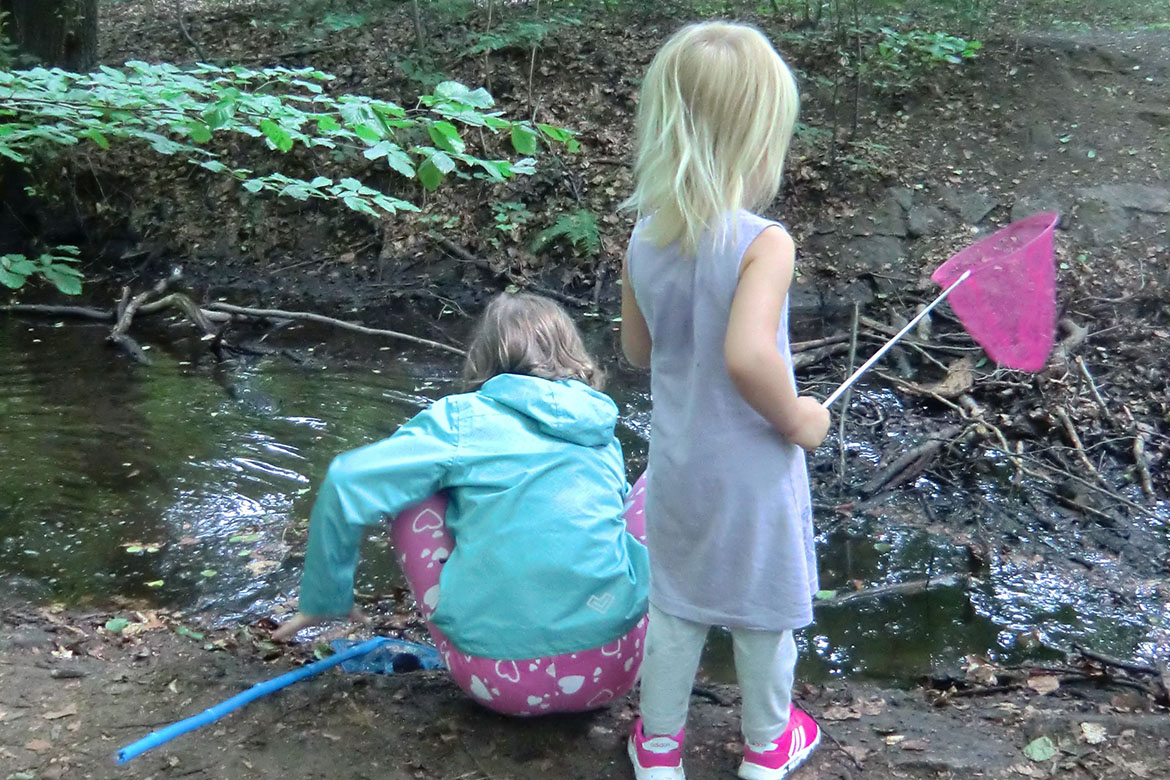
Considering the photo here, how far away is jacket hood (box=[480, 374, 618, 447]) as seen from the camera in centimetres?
242

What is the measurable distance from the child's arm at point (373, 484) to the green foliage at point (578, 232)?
5674 millimetres

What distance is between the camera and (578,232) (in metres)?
7.94

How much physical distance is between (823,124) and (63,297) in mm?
7159

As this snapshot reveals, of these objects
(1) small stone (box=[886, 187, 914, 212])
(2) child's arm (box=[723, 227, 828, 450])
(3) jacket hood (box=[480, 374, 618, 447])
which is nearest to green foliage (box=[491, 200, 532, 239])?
(1) small stone (box=[886, 187, 914, 212])

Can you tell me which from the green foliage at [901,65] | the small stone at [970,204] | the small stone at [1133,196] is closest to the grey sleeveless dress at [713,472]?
the small stone at [970,204]

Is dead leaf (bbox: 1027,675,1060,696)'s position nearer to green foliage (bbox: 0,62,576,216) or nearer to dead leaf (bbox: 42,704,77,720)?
green foliage (bbox: 0,62,576,216)

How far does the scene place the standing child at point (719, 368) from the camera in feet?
6.06

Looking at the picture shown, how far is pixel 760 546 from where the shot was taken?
202cm

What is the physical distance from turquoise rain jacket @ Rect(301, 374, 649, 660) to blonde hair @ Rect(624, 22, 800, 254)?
72 centimetres

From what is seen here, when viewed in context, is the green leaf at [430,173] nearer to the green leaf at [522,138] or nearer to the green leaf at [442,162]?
the green leaf at [442,162]

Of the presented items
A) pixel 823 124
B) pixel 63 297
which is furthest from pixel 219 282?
pixel 823 124

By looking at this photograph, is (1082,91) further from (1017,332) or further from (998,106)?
(1017,332)

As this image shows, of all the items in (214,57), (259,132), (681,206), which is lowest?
(214,57)

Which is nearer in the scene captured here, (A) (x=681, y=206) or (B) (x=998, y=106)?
(A) (x=681, y=206)
